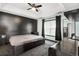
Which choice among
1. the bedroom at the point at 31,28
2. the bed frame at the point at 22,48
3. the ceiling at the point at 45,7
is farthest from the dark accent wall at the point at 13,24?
the bed frame at the point at 22,48

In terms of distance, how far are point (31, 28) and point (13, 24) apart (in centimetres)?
181

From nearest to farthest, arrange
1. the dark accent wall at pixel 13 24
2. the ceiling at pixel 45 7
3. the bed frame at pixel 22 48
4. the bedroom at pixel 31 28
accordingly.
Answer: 1. the bed frame at pixel 22 48
2. the bedroom at pixel 31 28
3. the ceiling at pixel 45 7
4. the dark accent wall at pixel 13 24

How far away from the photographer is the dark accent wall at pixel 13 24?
3609 millimetres

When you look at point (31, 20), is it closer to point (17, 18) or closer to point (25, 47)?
point (17, 18)

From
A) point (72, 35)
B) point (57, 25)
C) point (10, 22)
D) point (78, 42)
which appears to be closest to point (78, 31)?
point (72, 35)

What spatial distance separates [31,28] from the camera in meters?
5.50

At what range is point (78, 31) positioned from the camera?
5.07 feet

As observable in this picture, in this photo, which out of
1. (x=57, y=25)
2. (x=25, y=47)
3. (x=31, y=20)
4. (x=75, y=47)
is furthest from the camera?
(x=31, y=20)

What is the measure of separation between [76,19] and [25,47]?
7.98 ft

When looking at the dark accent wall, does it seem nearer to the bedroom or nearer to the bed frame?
the bedroom

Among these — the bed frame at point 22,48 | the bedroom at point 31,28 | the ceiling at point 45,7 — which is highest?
the ceiling at point 45,7

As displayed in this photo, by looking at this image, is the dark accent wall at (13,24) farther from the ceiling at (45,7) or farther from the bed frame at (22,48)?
the bed frame at (22,48)

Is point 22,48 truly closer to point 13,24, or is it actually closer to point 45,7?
point 13,24

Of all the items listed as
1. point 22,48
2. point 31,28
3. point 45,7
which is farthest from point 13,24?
point 45,7
